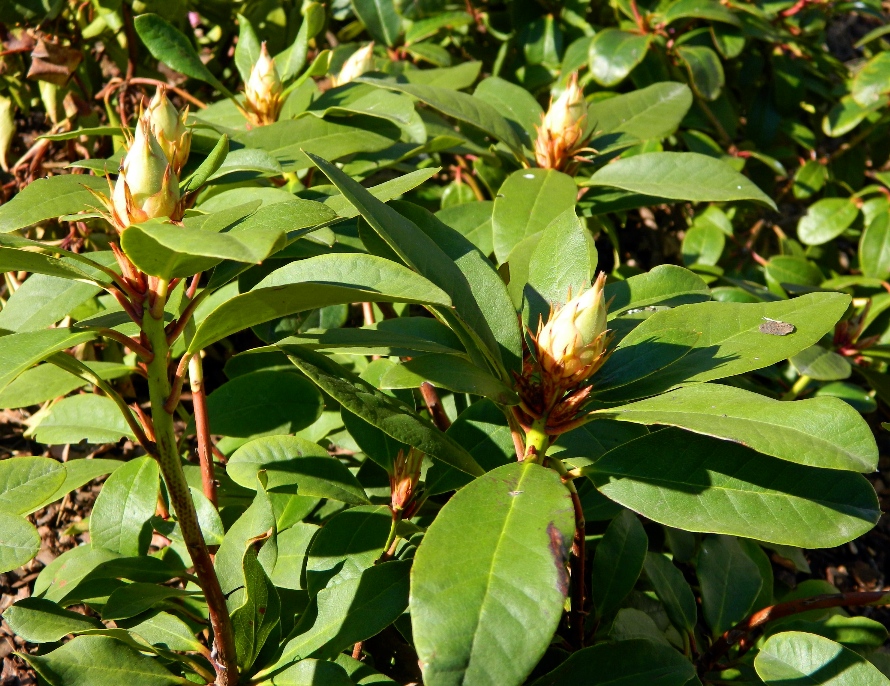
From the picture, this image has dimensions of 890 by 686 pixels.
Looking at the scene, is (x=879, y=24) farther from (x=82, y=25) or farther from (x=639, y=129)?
(x=82, y=25)

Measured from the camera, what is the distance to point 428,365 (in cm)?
95

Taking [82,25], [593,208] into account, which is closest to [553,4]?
A: [593,208]

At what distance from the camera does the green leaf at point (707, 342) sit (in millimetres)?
982

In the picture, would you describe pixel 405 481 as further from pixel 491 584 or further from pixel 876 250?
pixel 876 250

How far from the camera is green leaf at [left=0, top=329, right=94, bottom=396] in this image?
804 mm

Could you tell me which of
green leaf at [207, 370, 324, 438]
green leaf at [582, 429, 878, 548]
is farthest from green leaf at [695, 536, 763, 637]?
green leaf at [207, 370, 324, 438]

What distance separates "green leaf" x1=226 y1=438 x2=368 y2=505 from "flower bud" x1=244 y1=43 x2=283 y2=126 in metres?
0.72

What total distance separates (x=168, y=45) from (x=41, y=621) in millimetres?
1147

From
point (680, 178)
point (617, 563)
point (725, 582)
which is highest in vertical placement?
point (680, 178)

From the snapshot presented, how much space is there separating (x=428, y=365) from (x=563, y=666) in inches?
18.5

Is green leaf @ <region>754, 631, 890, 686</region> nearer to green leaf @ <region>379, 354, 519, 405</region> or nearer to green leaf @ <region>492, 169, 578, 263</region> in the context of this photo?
green leaf @ <region>379, 354, 519, 405</region>

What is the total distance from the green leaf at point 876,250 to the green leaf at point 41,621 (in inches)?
83.1

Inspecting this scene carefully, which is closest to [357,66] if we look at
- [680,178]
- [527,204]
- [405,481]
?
[527,204]

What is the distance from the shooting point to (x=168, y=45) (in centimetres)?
165
